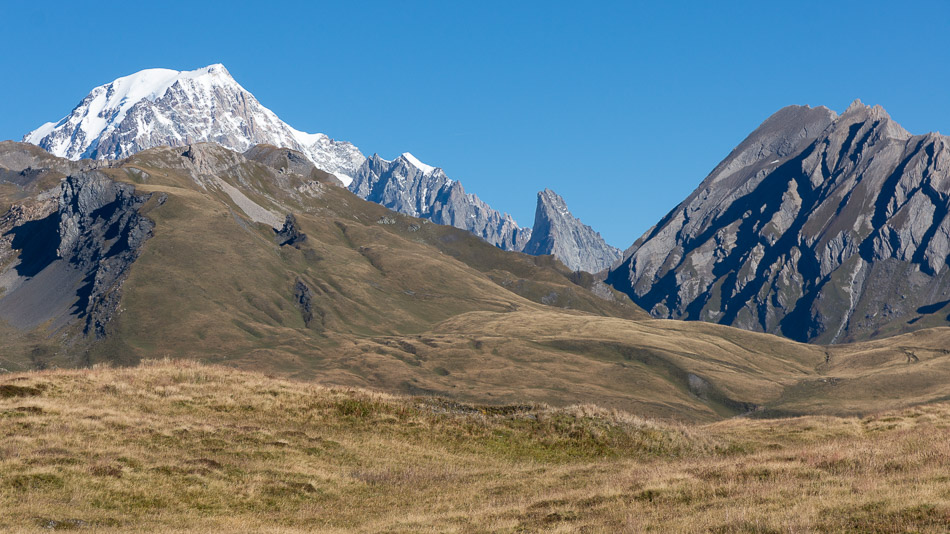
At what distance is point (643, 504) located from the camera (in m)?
25.3

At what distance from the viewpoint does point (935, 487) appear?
22156 mm

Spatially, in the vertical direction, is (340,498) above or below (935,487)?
below

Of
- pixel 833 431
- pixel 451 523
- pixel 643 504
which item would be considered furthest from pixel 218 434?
pixel 833 431

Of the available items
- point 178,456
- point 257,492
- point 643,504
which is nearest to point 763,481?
point 643,504

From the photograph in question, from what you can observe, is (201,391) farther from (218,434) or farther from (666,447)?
(666,447)

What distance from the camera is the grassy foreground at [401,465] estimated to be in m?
23.5

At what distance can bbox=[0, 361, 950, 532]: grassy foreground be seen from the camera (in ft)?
77.2

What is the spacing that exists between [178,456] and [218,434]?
4015 millimetres

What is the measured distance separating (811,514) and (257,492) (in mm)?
19217

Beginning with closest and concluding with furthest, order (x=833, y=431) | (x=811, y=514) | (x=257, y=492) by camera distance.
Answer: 1. (x=811, y=514)
2. (x=257, y=492)
3. (x=833, y=431)

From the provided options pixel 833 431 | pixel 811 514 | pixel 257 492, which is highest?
pixel 833 431

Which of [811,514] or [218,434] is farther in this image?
[218,434]

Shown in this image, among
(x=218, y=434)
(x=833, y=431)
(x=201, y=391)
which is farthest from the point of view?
(x=833, y=431)

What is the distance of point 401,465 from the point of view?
36312mm
